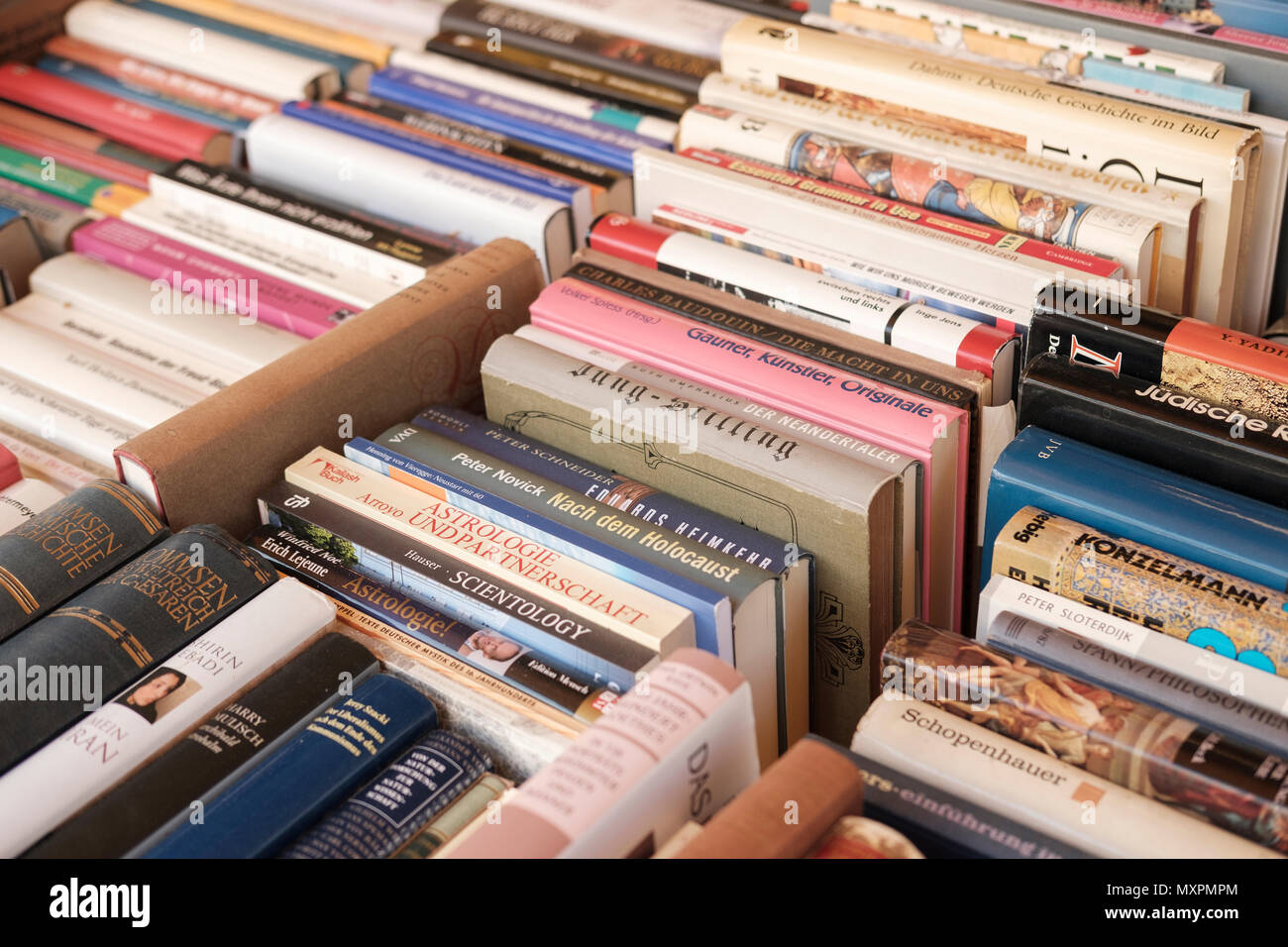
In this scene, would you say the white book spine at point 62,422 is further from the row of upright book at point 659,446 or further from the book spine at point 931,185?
the book spine at point 931,185

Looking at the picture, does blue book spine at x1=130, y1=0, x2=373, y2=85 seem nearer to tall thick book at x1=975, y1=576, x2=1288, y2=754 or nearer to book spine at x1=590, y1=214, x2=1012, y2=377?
book spine at x1=590, y1=214, x2=1012, y2=377

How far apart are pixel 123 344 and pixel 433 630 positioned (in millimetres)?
744

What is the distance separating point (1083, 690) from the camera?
1.24 metres

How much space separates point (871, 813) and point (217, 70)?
1711 millimetres

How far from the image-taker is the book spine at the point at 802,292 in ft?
5.17

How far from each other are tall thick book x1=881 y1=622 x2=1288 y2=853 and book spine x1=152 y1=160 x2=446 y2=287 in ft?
2.96

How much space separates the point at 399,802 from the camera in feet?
3.94

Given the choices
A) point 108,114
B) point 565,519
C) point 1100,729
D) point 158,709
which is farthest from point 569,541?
point 108,114

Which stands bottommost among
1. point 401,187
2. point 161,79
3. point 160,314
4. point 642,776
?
point 642,776

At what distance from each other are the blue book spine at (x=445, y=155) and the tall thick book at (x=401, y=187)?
0.02 m
